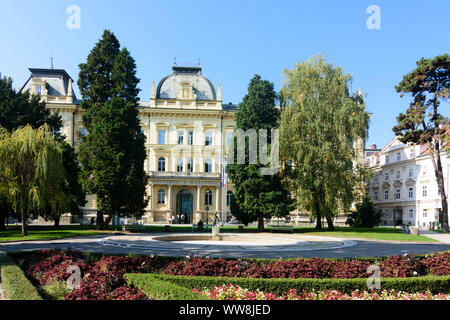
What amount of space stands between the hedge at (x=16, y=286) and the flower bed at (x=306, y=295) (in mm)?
3287

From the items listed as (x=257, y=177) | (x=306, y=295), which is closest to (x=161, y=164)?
(x=257, y=177)

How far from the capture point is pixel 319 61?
38406mm

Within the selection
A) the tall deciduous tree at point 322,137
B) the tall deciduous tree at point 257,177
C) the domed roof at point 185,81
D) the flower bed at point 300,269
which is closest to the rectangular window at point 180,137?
the domed roof at point 185,81

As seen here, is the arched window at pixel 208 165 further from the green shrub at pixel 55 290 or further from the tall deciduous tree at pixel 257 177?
the green shrub at pixel 55 290

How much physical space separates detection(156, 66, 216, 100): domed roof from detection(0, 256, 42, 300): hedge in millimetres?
50240

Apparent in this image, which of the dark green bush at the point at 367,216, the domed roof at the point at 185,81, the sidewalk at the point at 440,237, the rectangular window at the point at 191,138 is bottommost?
the sidewalk at the point at 440,237

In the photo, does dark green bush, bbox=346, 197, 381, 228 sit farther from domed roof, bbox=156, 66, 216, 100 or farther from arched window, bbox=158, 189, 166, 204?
domed roof, bbox=156, 66, 216, 100

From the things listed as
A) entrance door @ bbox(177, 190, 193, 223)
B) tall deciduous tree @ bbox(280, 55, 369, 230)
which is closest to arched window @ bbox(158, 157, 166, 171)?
entrance door @ bbox(177, 190, 193, 223)

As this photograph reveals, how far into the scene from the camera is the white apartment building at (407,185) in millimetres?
51938

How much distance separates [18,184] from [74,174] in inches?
501

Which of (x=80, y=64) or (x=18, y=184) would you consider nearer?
(x=18, y=184)

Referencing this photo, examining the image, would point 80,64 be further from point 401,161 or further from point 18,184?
point 401,161

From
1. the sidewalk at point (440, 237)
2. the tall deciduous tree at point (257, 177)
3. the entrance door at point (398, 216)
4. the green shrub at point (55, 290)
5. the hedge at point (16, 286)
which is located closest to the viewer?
the hedge at point (16, 286)
